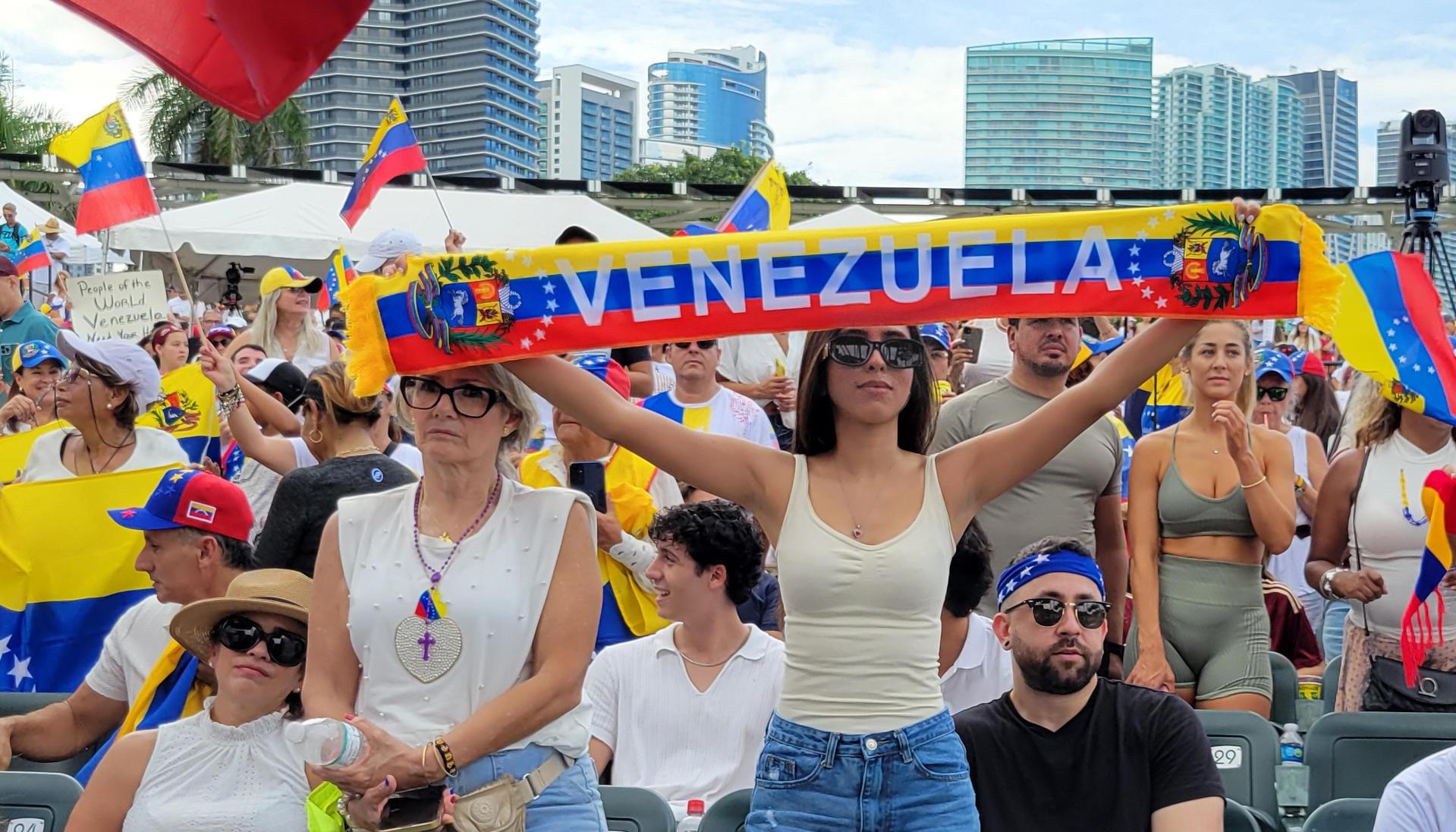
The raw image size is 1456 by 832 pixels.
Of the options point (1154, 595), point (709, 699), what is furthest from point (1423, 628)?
point (709, 699)

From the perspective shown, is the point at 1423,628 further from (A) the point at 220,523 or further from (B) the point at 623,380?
(A) the point at 220,523

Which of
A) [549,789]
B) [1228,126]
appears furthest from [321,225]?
[1228,126]

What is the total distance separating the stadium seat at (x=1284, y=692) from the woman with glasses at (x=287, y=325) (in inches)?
179

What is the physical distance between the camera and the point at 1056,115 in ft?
355

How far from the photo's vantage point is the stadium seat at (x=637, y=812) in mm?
3811

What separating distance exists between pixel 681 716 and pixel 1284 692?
2204 mm

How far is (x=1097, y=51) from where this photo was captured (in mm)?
101000

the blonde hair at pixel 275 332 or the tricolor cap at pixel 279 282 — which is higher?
the tricolor cap at pixel 279 282

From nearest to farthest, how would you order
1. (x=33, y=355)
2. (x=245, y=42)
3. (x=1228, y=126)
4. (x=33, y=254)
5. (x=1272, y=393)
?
(x=245, y=42)
(x=1272, y=393)
(x=33, y=355)
(x=33, y=254)
(x=1228, y=126)

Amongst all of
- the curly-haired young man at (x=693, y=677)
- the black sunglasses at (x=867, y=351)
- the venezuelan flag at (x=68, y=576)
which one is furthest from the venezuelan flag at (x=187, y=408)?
the black sunglasses at (x=867, y=351)

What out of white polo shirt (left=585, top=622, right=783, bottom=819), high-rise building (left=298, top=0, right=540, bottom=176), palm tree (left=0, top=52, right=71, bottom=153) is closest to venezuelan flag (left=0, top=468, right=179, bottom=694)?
high-rise building (left=298, top=0, right=540, bottom=176)

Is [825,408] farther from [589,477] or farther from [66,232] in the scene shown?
[66,232]

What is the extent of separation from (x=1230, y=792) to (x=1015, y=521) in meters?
0.97

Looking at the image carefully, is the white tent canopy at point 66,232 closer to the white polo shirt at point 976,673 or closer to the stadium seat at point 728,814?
the white polo shirt at point 976,673
